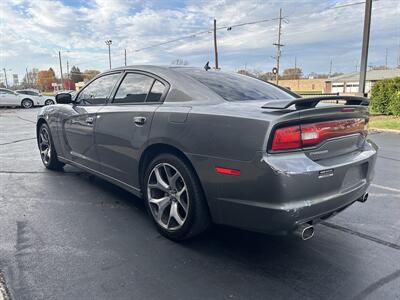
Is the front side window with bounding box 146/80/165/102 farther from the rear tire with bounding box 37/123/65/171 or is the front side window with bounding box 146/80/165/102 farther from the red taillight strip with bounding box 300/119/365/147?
the rear tire with bounding box 37/123/65/171

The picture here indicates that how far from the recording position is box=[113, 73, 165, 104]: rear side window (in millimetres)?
3324

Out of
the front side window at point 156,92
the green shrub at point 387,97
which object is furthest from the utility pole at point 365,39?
the front side window at point 156,92

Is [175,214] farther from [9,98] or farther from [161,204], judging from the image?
[9,98]

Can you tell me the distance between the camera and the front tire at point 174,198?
2.76 metres

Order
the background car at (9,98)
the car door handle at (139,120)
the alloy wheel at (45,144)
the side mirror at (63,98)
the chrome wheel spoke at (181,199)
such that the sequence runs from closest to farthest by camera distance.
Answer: the chrome wheel spoke at (181,199)
the car door handle at (139,120)
the side mirror at (63,98)
the alloy wheel at (45,144)
the background car at (9,98)

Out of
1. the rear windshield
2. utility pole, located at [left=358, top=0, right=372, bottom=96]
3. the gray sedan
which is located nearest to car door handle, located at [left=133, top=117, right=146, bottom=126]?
the gray sedan

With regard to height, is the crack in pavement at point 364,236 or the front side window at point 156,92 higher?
A: the front side window at point 156,92

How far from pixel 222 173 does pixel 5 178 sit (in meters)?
4.04

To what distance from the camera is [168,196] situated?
3.05m

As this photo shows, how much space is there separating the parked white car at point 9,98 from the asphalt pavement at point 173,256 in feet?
76.8

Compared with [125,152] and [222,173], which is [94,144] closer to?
[125,152]

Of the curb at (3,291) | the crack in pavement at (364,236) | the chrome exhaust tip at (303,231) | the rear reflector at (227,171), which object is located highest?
the rear reflector at (227,171)

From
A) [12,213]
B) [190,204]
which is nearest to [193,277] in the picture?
[190,204]

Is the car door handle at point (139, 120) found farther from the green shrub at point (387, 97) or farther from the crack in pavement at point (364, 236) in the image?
the green shrub at point (387, 97)
